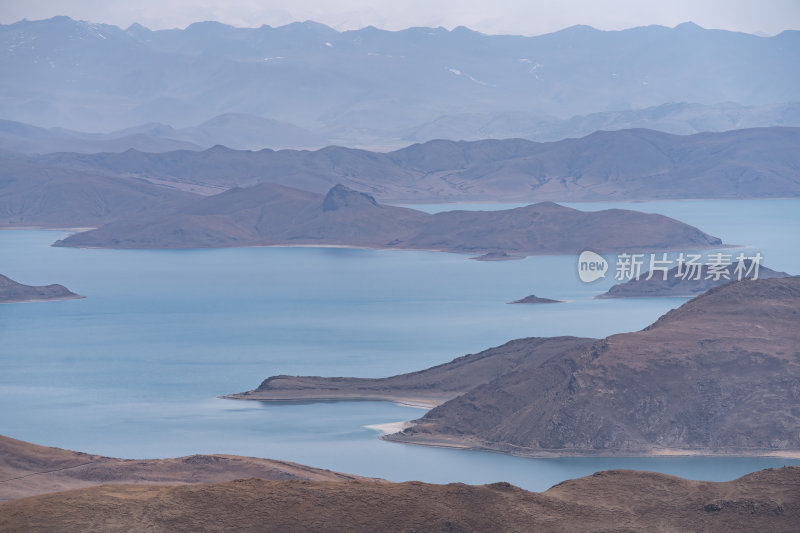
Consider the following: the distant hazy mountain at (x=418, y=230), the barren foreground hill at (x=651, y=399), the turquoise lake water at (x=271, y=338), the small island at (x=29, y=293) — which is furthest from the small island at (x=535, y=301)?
the barren foreground hill at (x=651, y=399)

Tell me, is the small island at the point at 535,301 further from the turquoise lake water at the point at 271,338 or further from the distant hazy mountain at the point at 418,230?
the distant hazy mountain at the point at 418,230

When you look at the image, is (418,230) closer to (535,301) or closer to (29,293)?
(29,293)

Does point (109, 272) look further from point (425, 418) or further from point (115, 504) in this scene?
point (115, 504)

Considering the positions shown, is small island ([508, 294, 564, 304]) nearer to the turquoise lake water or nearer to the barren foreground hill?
the turquoise lake water

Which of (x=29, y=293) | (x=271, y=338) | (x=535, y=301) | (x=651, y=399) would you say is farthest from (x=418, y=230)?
(x=651, y=399)

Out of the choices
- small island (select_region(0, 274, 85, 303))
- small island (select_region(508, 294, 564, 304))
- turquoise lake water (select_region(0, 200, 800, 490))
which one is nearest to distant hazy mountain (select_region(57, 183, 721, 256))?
turquoise lake water (select_region(0, 200, 800, 490))

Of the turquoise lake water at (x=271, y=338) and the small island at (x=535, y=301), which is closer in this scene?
the turquoise lake water at (x=271, y=338)
